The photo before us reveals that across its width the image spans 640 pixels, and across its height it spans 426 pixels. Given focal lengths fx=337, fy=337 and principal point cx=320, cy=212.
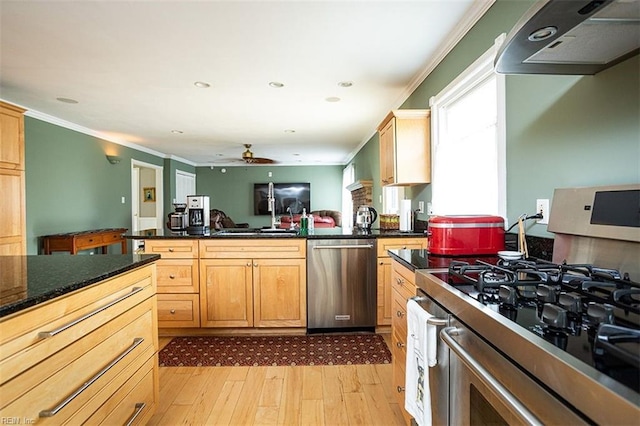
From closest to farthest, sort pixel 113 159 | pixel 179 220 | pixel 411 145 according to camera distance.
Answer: pixel 411 145 → pixel 179 220 → pixel 113 159

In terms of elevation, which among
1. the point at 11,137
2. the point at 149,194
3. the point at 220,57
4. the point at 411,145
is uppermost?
the point at 220,57

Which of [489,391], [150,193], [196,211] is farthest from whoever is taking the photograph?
[150,193]

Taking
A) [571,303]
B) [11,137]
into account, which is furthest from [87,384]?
[11,137]

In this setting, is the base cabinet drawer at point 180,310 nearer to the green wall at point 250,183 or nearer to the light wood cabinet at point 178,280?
the light wood cabinet at point 178,280

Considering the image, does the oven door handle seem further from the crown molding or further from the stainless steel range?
the crown molding

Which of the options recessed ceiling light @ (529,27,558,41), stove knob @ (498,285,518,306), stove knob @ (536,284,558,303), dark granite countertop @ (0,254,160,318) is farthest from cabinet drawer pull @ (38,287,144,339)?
recessed ceiling light @ (529,27,558,41)

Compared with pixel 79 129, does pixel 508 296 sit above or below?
below

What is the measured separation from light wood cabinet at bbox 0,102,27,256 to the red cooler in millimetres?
4163

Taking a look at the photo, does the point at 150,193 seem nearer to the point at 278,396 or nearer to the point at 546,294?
the point at 278,396

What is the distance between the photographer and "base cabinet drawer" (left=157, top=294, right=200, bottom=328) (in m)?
3.04

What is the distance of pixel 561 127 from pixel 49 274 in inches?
86.7

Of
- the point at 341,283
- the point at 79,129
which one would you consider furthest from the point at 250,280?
the point at 79,129

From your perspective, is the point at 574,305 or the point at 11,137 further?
the point at 11,137

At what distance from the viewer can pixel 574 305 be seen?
2.58 feet
